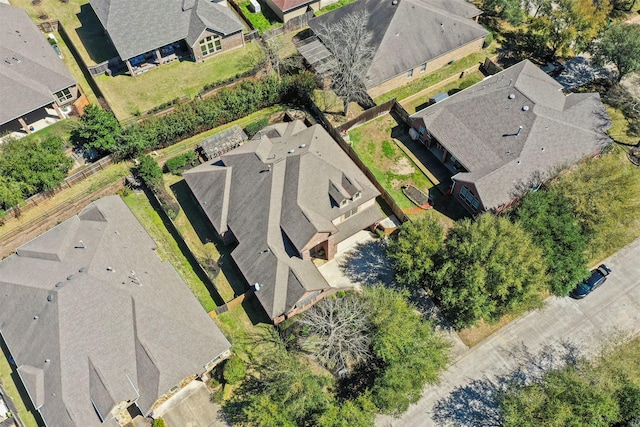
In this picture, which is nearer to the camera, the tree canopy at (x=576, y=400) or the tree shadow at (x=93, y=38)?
the tree canopy at (x=576, y=400)

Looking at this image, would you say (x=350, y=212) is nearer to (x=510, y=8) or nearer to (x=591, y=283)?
(x=591, y=283)

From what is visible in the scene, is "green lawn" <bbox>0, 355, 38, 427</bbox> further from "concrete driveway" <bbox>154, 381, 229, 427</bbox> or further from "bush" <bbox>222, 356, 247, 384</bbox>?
"bush" <bbox>222, 356, 247, 384</bbox>

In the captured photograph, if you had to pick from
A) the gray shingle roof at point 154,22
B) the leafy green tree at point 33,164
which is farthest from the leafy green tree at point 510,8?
the leafy green tree at point 33,164

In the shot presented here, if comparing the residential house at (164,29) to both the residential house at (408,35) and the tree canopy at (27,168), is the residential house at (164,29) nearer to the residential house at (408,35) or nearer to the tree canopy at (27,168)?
the residential house at (408,35)

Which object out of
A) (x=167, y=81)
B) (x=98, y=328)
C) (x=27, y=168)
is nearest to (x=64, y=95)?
(x=167, y=81)

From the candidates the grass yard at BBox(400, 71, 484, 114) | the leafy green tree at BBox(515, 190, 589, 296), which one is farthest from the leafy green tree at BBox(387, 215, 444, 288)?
the grass yard at BBox(400, 71, 484, 114)

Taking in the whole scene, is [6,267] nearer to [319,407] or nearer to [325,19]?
[319,407]
